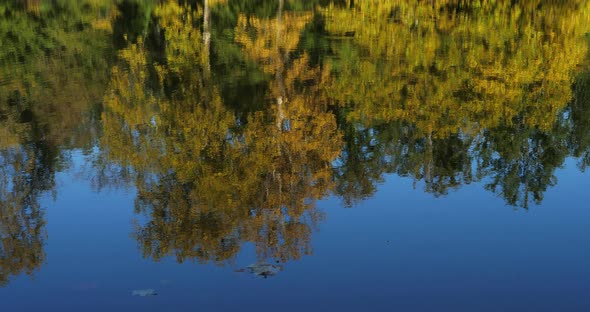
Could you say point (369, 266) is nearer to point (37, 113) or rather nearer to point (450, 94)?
point (450, 94)

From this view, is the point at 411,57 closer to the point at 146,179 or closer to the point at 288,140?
the point at 288,140

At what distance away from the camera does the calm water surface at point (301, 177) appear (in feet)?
29.2

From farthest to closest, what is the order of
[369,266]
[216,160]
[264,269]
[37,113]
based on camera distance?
[37,113]
[216,160]
[369,266]
[264,269]

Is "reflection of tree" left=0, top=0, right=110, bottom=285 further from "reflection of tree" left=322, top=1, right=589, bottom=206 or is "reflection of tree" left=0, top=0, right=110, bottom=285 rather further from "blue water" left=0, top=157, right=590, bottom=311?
"reflection of tree" left=322, top=1, right=589, bottom=206

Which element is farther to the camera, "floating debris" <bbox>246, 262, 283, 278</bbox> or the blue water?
"floating debris" <bbox>246, 262, 283, 278</bbox>

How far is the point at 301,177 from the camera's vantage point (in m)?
12.3

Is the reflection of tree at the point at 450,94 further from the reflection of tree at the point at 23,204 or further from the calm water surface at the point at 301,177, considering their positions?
the reflection of tree at the point at 23,204

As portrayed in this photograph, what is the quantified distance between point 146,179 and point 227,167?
1.44 metres

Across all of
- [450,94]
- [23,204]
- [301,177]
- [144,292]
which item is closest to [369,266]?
[144,292]

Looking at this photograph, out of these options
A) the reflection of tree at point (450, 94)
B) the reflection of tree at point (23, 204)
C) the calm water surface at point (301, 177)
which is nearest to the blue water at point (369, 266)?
the calm water surface at point (301, 177)

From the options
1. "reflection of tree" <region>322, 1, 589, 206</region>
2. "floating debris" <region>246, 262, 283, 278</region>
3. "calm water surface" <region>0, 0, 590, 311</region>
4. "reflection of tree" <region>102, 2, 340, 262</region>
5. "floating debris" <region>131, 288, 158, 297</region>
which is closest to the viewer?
"floating debris" <region>131, 288, 158, 297</region>

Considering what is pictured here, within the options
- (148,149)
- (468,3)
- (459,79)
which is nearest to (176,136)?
(148,149)

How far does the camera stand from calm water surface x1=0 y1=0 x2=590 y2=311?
8898 millimetres

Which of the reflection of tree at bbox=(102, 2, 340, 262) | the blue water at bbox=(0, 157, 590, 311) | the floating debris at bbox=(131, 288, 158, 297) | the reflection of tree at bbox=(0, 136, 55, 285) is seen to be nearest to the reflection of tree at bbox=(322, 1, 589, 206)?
the reflection of tree at bbox=(102, 2, 340, 262)
